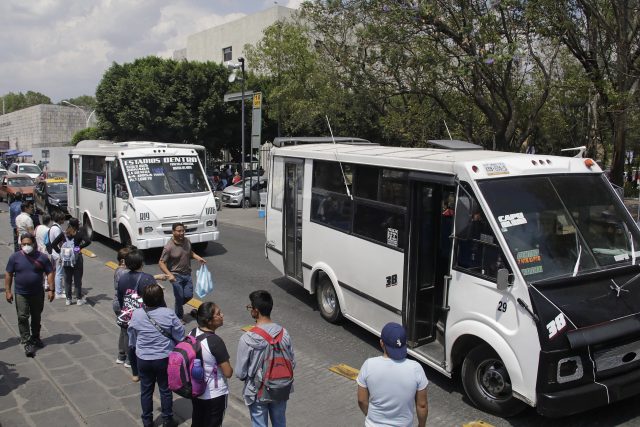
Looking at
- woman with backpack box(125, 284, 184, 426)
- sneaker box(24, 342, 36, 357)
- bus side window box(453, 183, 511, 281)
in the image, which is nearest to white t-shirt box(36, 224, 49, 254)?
sneaker box(24, 342, 36, 357)

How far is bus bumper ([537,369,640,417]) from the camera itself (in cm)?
453

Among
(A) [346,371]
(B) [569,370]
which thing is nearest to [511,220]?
(B) [569,370]

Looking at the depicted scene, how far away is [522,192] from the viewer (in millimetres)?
5352

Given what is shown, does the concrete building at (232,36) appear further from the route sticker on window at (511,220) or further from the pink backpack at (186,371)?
the pink backpack at (186,371)

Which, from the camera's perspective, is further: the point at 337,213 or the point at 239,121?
the point at 239,121

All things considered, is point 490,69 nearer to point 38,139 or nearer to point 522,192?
point 522,192

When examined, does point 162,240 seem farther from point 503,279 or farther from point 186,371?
point 503,279

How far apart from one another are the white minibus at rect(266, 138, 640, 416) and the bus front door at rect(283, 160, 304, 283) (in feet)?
5.31

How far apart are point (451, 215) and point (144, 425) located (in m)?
3.81

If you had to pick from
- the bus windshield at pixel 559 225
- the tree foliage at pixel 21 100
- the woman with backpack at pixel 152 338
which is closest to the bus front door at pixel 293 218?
the bus windshield at pixel 559 225

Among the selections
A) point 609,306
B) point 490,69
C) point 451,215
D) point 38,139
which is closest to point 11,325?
point 451,215

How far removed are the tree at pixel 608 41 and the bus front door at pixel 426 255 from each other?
749 cm

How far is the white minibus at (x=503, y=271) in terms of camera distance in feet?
15.3

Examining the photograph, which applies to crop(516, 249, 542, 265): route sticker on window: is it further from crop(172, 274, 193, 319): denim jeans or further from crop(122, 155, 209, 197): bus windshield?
crop(122, 155, 209, 197): bus windshield
